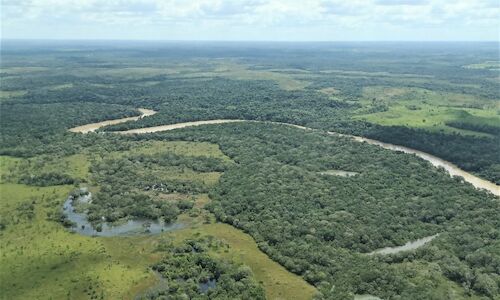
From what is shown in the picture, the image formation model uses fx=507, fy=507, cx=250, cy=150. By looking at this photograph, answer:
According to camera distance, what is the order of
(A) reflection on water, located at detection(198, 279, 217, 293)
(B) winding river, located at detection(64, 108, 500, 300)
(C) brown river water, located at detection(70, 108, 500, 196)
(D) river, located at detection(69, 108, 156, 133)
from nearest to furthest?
(A) reflection on water, located at detection(198, 279, 217, 293) → (B) winding river, located at detection(64, 108, 500, 300) → (C) brown river water, located at detection(70, 108, 500, 196) → (D) river, located at detection(69, 108, 156, 133)

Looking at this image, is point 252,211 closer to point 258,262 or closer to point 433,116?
point 258,262

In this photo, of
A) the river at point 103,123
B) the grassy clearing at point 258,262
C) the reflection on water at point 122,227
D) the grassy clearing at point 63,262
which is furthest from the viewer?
the river at point 103,123

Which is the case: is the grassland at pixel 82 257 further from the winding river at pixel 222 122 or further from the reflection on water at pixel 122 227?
the winding river at pixel 222 122

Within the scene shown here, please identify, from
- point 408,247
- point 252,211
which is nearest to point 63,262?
point 252,211

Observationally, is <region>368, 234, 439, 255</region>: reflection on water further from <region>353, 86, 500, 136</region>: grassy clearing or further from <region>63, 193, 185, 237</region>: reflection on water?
<region>353, 86, 500, 136</region>: grassy clearing

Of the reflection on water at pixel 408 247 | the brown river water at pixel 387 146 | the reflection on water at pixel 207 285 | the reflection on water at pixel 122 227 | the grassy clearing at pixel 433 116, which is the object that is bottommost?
the reflection on water at pixel 207 285

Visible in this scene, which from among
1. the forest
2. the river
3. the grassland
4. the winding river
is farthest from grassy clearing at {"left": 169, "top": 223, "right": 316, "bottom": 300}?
the river

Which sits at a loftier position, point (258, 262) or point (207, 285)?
point (258, 262)

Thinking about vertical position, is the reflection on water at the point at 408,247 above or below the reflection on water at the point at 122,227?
above

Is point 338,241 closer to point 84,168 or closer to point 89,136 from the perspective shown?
point 84,168

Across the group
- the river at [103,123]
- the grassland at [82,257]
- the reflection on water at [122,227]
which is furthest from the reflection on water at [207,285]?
the river at [103,123]

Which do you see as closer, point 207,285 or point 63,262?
point 207,285
